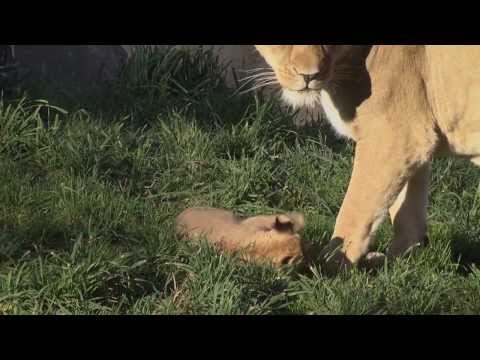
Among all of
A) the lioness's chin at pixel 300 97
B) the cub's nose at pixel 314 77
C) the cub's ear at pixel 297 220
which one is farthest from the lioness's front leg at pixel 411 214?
the cub's nose at pixel 314 77

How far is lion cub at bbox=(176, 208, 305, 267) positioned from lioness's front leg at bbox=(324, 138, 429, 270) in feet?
0.83

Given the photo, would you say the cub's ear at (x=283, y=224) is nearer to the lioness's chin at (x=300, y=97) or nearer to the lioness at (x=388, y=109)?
the lioness at (x=388, y=109)

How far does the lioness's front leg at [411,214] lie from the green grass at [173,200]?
0.40 ft

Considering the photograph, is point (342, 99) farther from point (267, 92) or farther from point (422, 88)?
point (267, 92)

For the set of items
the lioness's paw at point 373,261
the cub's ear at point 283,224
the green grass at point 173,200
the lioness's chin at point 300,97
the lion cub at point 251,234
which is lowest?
the lioness's paw at point 373,261

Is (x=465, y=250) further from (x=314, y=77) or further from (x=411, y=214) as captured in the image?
(x=314, y=77)

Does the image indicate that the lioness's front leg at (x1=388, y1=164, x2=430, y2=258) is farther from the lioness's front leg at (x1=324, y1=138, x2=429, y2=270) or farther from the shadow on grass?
the lioness's front leg at (x1=324, y1=138, x2=429, y2=270)

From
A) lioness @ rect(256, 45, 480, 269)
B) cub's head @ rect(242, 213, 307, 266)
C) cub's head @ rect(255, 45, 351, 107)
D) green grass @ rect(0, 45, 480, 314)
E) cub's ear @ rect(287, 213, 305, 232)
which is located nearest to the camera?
green grass @ rect(0, 45, 480, 314)

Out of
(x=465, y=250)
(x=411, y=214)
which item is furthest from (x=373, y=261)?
(x=465, y=250)

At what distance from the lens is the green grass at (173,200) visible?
4293mm

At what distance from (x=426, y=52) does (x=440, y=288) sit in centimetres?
117

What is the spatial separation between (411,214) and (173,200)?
1.31m

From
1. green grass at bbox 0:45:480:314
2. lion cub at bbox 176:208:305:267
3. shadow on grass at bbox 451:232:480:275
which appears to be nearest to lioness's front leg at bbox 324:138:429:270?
green grass at bbox 0:45:480:314

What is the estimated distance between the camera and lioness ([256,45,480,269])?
4.87 metres
